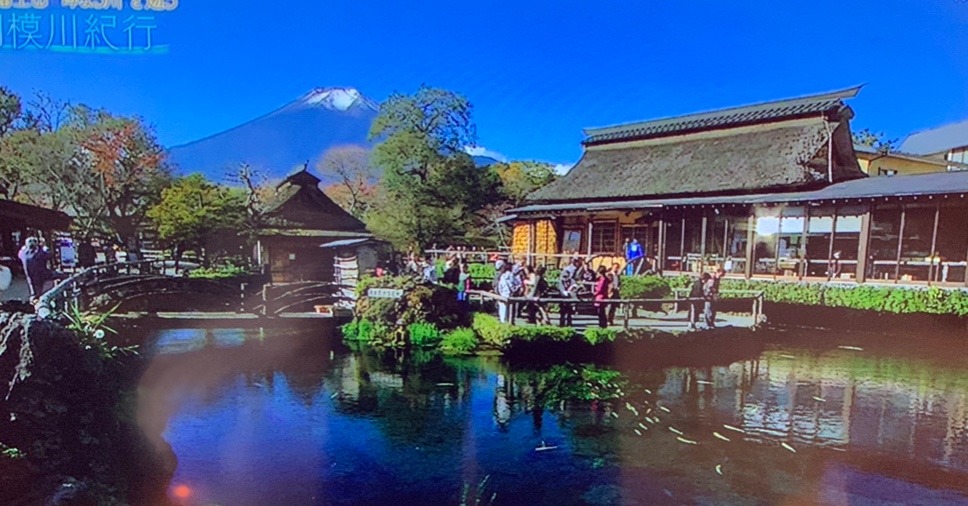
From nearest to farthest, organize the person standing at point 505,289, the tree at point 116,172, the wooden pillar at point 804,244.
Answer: the tree at point 116,172, the person standing at point 505,289, the wooden pillar at point 804,244

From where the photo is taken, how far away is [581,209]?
524 inches

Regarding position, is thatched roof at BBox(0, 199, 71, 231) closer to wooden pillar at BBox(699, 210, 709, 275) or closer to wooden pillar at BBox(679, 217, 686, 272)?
wooden pillar at BBox(699, 210, 709, 275)

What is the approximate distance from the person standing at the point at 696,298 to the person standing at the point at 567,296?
2.03 m

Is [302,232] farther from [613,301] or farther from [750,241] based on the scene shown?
[750,241]

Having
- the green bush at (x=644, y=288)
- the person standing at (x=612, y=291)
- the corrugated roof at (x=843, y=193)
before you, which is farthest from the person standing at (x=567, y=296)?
the corrugated roof at (x=843, y=193)

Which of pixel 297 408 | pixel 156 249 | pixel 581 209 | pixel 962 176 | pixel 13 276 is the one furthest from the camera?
pixel 581 209

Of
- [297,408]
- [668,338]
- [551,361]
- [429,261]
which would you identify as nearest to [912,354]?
[668,338]

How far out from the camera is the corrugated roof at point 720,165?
11984 millimetres

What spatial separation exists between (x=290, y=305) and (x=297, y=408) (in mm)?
4698

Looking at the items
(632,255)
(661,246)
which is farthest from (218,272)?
(661,246)

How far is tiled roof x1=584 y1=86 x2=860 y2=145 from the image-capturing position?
12086 mm

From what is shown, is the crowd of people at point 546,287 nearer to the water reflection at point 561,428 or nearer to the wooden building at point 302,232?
the water reflection at point 561,428

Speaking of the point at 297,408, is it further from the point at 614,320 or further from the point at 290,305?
the point at 614,320

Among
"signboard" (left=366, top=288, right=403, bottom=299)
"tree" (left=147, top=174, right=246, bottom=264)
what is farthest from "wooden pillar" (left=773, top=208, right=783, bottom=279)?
"tree" (left=147, top=174, right=246, bottom=264)
